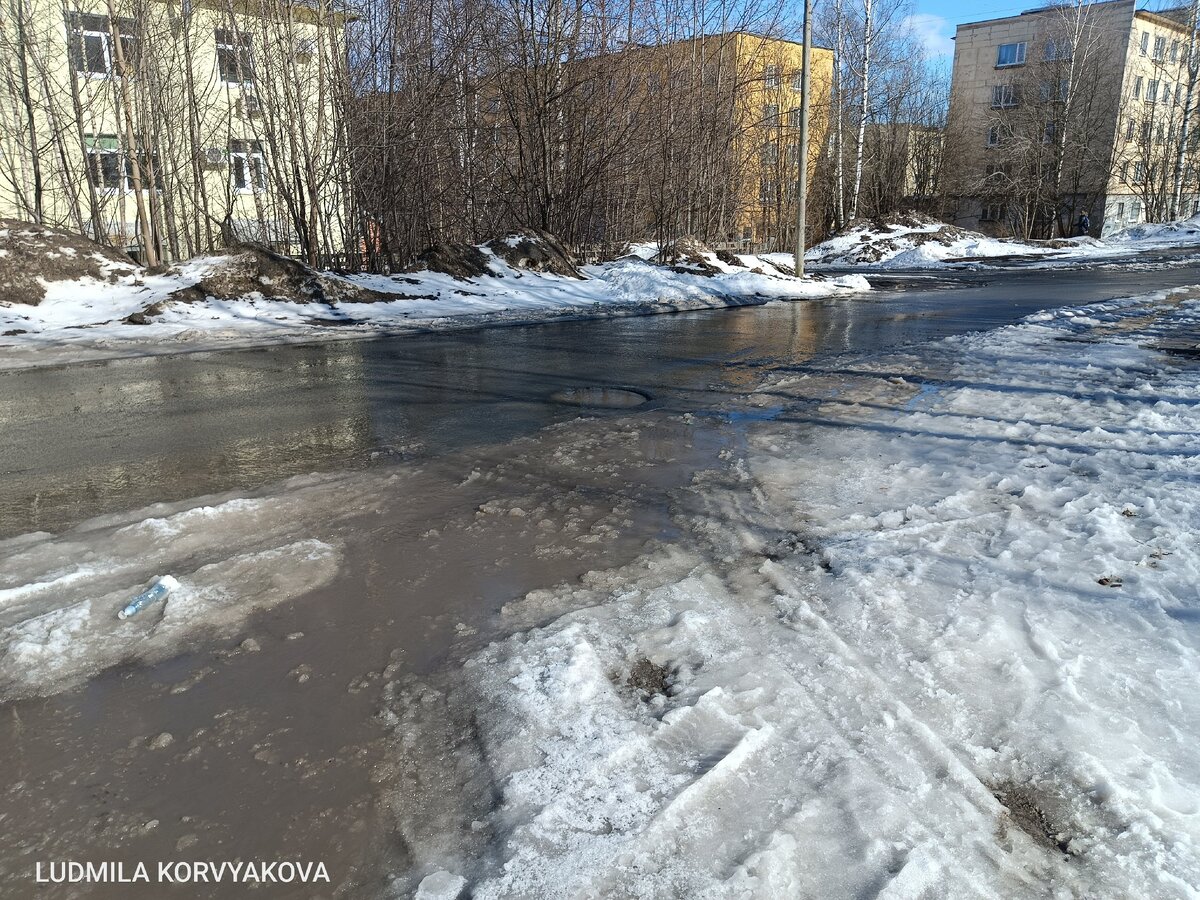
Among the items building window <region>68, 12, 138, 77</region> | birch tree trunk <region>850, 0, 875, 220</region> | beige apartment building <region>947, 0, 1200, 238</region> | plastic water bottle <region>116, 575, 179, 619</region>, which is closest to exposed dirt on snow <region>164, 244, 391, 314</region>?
building window <region>68, 12, 138, 77</region>

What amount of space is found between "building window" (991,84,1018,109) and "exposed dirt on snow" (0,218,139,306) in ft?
174

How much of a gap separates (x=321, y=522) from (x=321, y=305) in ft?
36.7

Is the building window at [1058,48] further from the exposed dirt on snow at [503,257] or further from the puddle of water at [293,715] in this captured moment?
the puddle of water at [293,715]

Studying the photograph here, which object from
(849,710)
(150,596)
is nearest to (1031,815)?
(849,710)

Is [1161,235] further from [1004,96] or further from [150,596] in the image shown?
[150,596]

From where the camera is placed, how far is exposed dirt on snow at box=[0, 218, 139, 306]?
13352 mm

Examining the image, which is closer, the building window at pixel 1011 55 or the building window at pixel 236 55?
the building window at pixel 236 55

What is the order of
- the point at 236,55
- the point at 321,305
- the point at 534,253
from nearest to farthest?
1. the point at 321,305
2. the point at 236,55
3. the point at 534,253

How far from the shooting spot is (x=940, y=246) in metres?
36.2

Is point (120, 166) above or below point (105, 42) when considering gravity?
below

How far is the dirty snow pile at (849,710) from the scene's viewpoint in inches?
83.3

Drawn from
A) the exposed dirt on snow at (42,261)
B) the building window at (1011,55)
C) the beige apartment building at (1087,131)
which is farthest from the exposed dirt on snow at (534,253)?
the building window at (1011,55)

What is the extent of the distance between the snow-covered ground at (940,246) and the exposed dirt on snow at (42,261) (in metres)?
27.0

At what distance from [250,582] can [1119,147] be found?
2192 inches
